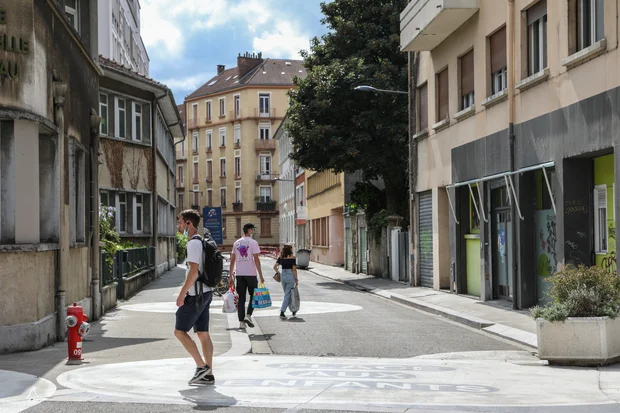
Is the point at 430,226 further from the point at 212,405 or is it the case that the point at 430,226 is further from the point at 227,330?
the point at 212,405

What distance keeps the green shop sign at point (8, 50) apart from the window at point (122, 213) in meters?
20.4

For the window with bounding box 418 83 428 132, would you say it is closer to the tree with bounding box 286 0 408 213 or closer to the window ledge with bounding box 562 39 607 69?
the tree with bounding box 286 0 408 213

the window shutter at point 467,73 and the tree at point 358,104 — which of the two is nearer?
the window shutter at point 467,73

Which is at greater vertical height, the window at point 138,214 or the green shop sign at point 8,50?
the green shop sign at point 8,50

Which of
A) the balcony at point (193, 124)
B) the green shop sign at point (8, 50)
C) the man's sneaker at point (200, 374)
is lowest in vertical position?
the man's sneaker at point (200, 374)

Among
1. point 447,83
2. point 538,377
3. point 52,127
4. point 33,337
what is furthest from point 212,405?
point 447,83

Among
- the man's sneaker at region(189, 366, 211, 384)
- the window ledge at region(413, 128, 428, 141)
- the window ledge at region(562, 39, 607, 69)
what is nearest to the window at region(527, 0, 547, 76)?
the window ledge at region(562, 39, 607, 69)

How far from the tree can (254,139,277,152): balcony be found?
196 feet

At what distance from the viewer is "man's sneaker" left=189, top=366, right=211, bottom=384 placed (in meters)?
9.25

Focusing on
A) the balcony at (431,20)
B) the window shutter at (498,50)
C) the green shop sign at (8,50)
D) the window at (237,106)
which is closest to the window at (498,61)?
the window shutter at (498,50)

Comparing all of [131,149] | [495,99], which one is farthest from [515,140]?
[131,149]

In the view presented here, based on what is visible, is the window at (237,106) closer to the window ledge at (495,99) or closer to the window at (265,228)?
the window at (265,228)

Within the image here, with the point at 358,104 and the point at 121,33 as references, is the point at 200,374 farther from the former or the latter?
the point at 121,33

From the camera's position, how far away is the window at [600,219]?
51.7 ft
